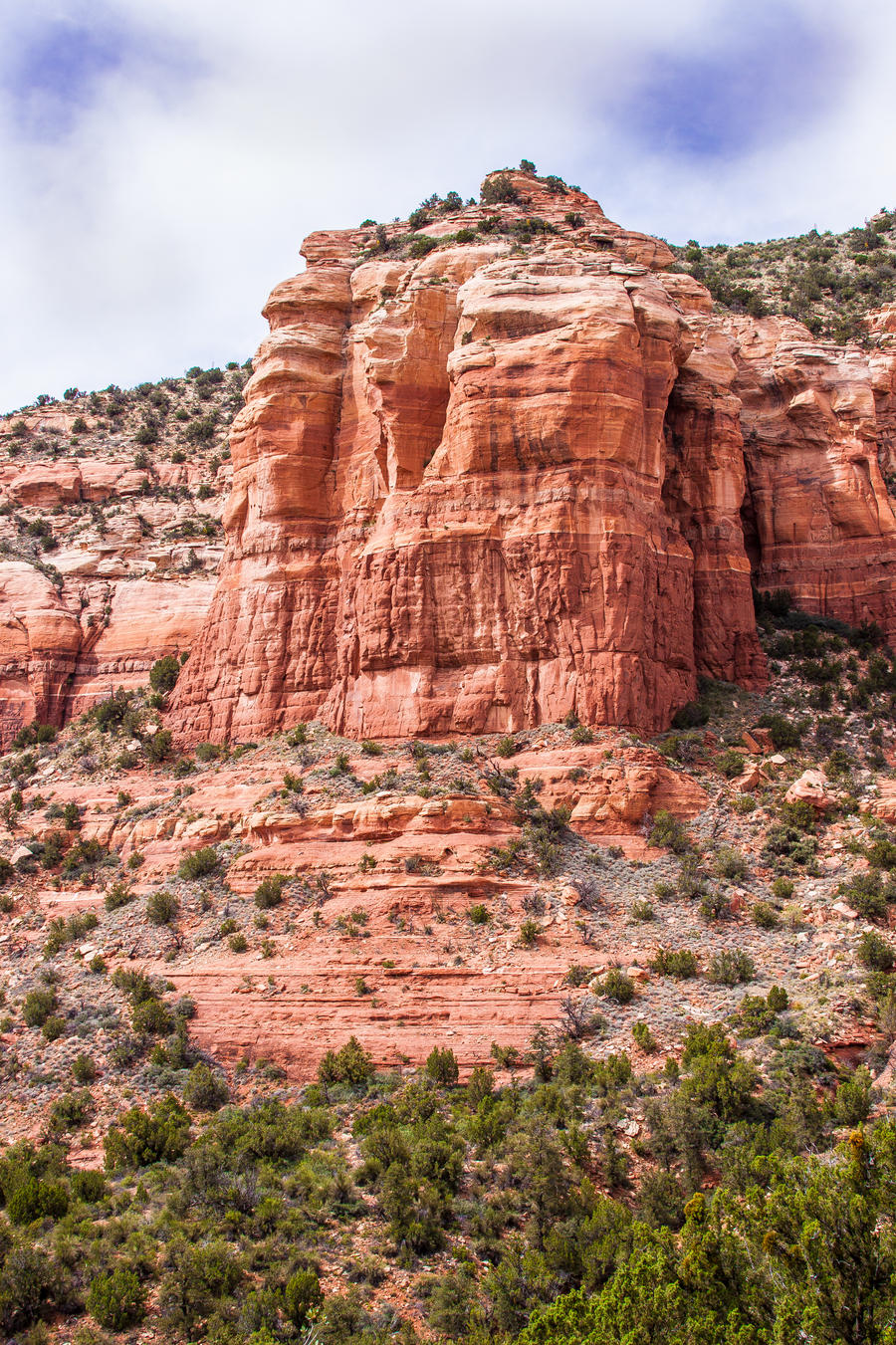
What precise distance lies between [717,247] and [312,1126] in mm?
62049

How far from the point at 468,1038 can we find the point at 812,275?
4992 centimetres

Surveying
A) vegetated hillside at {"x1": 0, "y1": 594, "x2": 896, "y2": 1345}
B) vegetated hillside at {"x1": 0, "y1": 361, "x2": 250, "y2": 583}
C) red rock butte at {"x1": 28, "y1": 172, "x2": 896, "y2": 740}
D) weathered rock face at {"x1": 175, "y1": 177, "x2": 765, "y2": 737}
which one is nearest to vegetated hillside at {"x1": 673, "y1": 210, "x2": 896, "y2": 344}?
red rock butte at {"x1": 28, "y1": 172, "x2": 896, "y2": 740}

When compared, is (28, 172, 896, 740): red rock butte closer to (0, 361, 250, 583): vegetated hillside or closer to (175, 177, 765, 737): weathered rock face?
(175, 177, 765, 737): weathered rock face

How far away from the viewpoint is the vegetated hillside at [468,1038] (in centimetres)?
1591

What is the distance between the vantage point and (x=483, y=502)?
1337 inches

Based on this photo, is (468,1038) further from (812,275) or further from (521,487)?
(812,275)

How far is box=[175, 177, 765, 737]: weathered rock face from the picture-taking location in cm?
3275

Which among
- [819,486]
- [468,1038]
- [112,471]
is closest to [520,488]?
[819,486]

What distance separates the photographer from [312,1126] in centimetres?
2119

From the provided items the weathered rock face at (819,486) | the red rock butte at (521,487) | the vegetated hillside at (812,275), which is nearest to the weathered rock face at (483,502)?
the red rock butte at (521,487)

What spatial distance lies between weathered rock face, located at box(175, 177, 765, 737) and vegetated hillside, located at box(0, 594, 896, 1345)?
244cm

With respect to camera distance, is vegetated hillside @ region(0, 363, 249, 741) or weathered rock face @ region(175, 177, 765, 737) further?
vegetated hillside @ region(0, 363, 249, 741)

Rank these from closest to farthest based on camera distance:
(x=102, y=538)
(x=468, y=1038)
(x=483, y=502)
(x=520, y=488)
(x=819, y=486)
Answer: (x=468, y=1038), (x=520, y=488), (x=483, y=502), (x=819, y=486), (x=102, y=538)

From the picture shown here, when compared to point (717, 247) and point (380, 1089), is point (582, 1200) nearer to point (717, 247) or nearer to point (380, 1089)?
point (380, 1089)
